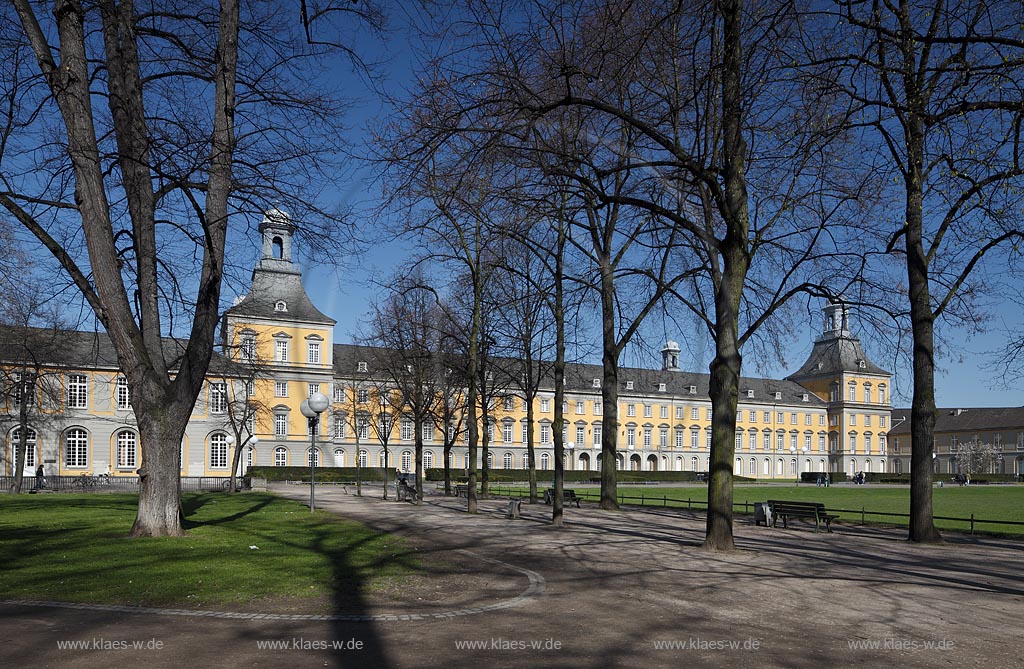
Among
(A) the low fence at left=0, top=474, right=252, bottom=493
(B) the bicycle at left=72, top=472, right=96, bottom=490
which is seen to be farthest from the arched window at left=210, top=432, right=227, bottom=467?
(B) the bicycle at left=72, top=472, right=96, bottom=490

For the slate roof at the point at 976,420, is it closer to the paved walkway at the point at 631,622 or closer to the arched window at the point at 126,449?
the arched window at the point at 126,449

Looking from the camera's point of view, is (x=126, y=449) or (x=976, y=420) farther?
(x=976, y=420)

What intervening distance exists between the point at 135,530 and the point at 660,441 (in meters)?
83.0

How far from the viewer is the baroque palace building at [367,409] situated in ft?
188

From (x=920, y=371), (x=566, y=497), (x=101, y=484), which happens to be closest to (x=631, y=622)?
(x=920, y=371)

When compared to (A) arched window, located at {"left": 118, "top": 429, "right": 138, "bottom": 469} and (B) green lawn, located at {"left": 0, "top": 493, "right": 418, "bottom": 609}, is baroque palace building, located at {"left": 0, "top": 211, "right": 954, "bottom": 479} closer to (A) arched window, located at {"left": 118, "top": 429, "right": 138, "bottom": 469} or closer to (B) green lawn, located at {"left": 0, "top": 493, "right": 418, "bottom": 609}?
(A) arched window, located at {"left": 118, "top": 429, "right": 138, "bottom": 469}

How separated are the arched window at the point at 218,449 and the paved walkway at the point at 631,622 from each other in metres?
52.9

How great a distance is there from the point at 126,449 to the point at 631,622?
60763mm

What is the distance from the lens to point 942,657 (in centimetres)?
764

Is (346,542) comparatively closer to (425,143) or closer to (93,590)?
(93,590)

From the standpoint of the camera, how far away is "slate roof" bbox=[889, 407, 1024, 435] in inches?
4065

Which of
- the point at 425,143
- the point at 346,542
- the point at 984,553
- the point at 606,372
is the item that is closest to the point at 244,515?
the point at 346,542

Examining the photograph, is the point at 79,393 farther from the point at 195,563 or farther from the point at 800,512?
the point at 195,563

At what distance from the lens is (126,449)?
61.3 metres
